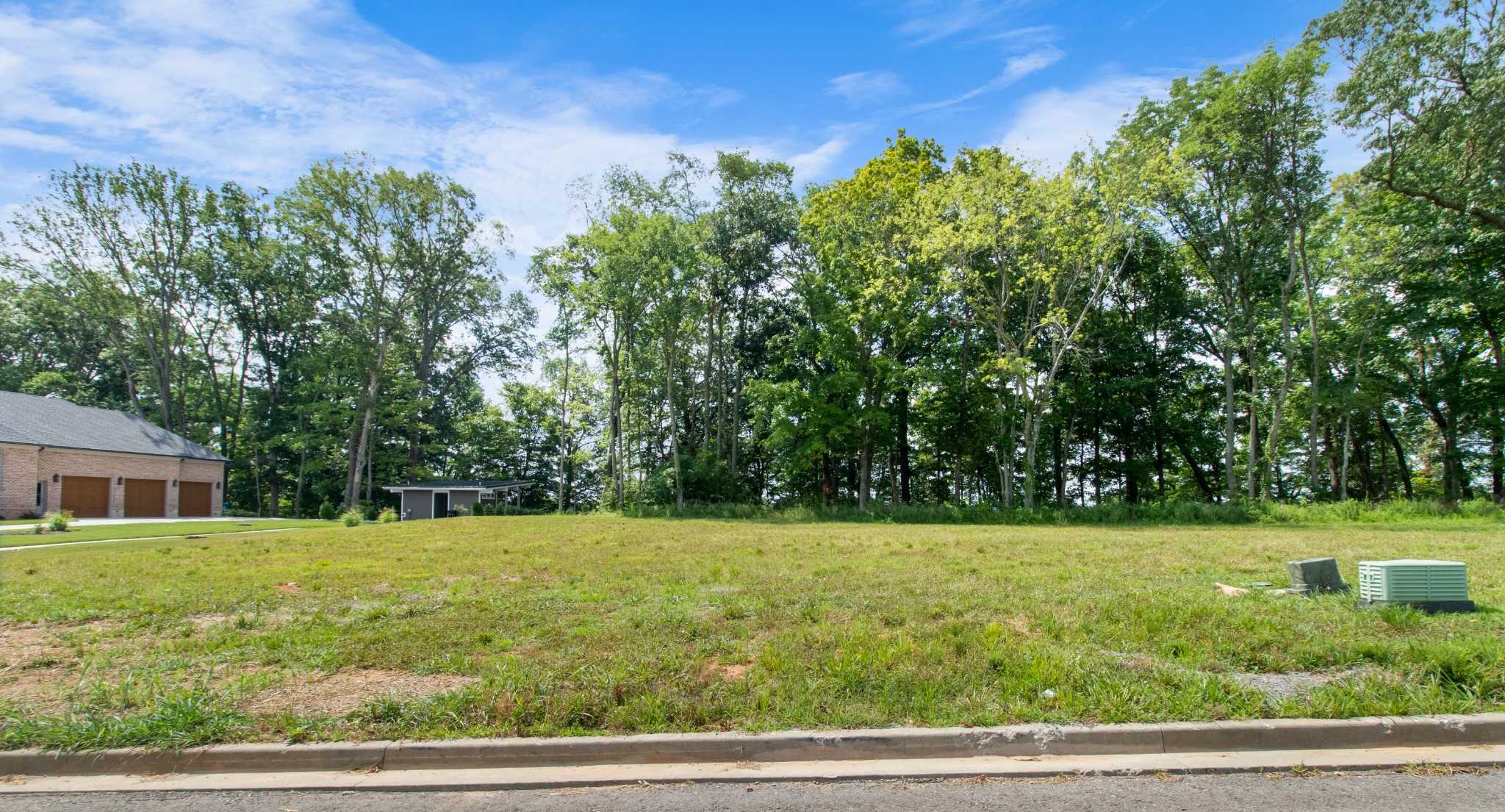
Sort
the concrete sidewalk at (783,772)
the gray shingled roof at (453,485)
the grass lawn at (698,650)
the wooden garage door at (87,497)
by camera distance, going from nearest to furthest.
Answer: the concrete sidewalk at (783,772)
the grass lawn at (698,650)
the wooden garage door at (87,497)
the gray shingled roof at (453,485)

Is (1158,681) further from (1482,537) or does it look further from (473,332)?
(473,332)

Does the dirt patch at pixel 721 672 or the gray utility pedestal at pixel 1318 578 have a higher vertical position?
the gray utility pedestal at pixel 1318 578

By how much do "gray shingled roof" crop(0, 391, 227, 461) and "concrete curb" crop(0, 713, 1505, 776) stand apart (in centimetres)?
3330

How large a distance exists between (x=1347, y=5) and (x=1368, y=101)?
2875 mm

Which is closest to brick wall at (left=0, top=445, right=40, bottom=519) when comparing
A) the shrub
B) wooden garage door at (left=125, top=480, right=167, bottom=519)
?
wooden garage door at (left=125, top=480, right=167, bottom=519)

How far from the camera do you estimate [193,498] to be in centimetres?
3559

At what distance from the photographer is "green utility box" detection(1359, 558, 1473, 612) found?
632cm

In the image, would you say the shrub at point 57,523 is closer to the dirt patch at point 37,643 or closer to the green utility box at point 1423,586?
the dirt patch at point 37,643

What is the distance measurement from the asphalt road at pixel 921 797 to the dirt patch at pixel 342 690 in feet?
2.62

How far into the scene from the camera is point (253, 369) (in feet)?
151

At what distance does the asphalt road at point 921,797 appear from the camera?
11.0 feet

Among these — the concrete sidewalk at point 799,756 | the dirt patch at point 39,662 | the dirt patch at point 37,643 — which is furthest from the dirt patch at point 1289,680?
the dirt patch at point 37,643

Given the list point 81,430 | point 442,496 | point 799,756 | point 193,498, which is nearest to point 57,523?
point 81,430

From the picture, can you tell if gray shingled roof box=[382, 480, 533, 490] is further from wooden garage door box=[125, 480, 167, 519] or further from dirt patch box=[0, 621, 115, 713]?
dirt patch box=[0, 621, 115, 713]
